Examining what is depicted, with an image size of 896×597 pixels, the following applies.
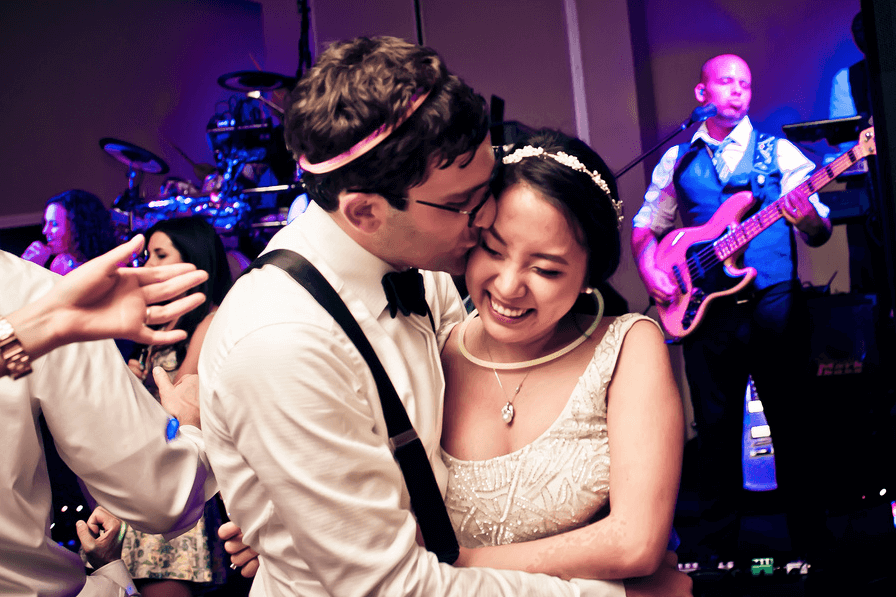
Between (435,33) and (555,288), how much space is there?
4495 millimetres

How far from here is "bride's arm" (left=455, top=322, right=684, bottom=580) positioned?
1.25 meters

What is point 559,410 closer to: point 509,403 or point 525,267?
point 509,403

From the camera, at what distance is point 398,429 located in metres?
1.22

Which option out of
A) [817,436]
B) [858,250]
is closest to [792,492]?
[817,436]

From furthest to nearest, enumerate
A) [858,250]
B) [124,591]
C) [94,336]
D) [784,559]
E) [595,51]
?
[595,51], [858,250], [784,559], [124,591], [94,336]

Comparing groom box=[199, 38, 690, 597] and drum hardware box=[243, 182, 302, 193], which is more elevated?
drum hardware box=[243, 182, 302, 193]

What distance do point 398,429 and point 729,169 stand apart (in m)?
3.16

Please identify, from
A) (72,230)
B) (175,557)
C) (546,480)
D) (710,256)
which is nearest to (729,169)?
(710,256)

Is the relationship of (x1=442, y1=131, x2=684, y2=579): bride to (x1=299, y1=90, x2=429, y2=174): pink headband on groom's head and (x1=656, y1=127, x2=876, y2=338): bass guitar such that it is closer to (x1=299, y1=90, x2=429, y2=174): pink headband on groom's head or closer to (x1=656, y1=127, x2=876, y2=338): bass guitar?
(x1=299, y1=90, x2=429, y2=174): pink headband on groom's head

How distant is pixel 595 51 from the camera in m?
5.03

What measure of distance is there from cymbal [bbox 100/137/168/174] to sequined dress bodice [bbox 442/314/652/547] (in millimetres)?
4648

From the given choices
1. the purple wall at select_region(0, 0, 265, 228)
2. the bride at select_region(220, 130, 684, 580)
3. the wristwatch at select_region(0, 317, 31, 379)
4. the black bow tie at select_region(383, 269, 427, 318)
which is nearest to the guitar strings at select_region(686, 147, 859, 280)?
the bride at select_region(220, 130, 684, 580)

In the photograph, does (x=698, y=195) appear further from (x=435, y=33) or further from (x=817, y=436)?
(x=435, y=33)

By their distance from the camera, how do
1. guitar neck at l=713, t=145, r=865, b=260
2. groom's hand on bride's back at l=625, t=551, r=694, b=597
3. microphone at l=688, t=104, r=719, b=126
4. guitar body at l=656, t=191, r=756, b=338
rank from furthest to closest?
microphone at l=688, t=104, r=719, b=126 < guitar body at l=656, t=191, r=756, b=338 < guitar neck at l=713, t=145, r=865, b=260 < groom's hand on bride's back at l=625, t=551, r=694, b=597
